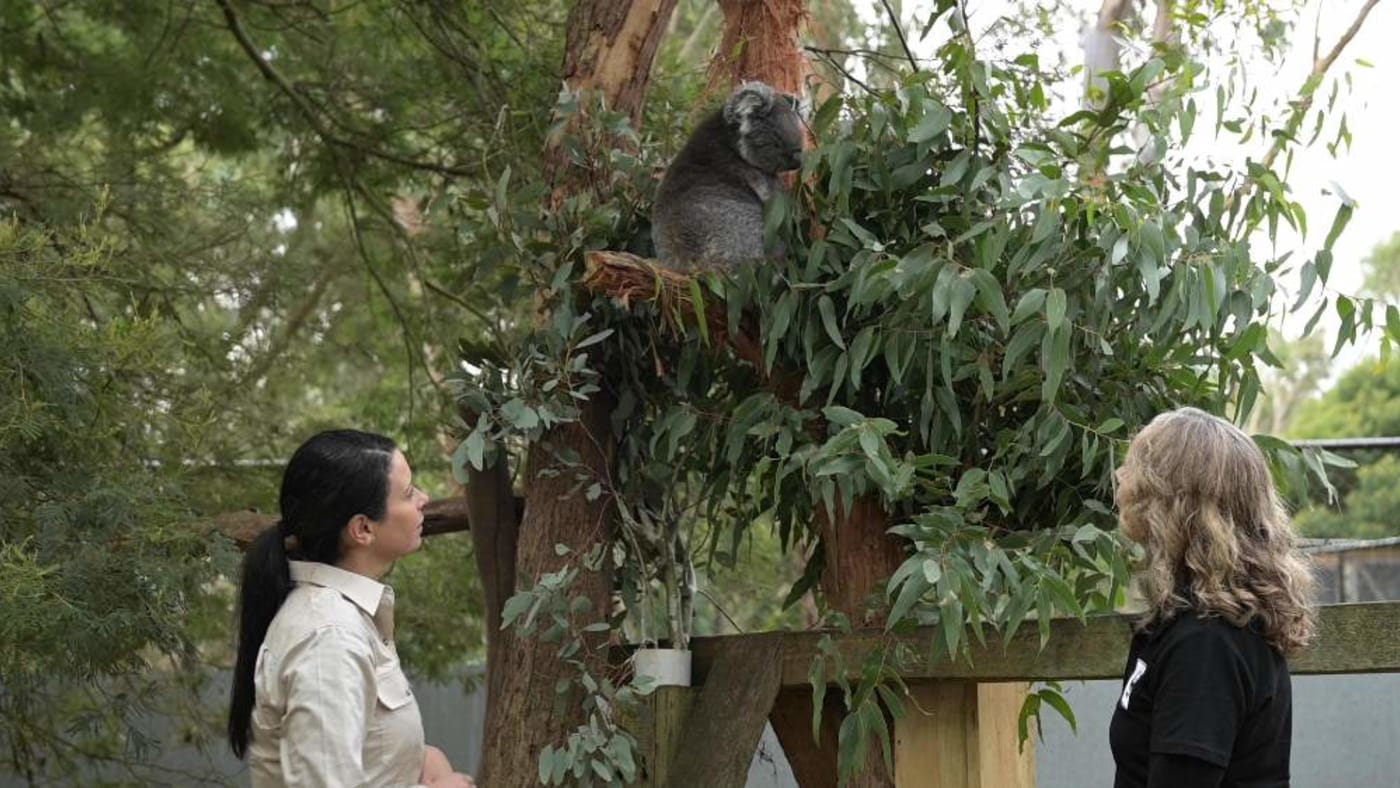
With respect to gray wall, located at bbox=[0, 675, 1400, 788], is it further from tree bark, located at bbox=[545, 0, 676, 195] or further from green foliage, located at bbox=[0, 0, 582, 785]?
tree bark, located at bbox=[545, 0, 676, 195]

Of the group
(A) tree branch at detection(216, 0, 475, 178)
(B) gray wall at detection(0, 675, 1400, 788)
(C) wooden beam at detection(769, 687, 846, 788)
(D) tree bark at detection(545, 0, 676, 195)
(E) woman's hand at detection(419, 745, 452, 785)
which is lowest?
(B) gray wall at detection(0, 675, 1400, 788)

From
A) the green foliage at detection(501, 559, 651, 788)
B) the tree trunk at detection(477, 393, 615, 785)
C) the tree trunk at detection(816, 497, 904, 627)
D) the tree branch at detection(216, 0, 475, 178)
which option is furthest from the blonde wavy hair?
the tree branch at detection(216, 0, 475, 178)

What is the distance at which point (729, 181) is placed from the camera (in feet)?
11.2

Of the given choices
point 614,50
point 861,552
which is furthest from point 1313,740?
point 614,50

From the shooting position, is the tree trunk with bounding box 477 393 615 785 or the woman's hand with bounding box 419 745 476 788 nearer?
the woman's hand with bounding box 419 745 476 788

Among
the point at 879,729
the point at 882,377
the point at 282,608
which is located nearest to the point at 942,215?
the point at 882,377

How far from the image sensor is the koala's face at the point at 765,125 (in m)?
3.35

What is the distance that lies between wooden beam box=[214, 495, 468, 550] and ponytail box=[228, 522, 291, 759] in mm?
2238

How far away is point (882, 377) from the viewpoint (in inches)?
120

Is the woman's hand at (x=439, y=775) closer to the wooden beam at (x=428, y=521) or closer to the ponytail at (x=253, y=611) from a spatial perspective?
the ponytail at (x=253, y=611)

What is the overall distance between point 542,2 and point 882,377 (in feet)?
9.66

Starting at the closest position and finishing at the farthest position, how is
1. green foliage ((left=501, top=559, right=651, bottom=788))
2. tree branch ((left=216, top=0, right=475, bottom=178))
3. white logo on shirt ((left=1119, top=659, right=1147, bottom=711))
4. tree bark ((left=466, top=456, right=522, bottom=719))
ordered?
white logo on shirt ((left=1119, top=659, right=1147, bottom=711)) → green foliage ((left=501, top=559, right=651, bottom=788)) → tree bark ((left=466, top=456, right=522, bottom=719)) → tree branch ((left=216, top=0, right=475, bottom=178))

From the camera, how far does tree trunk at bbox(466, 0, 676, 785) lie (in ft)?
10.7

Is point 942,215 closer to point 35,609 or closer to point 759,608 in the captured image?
point 35,609
